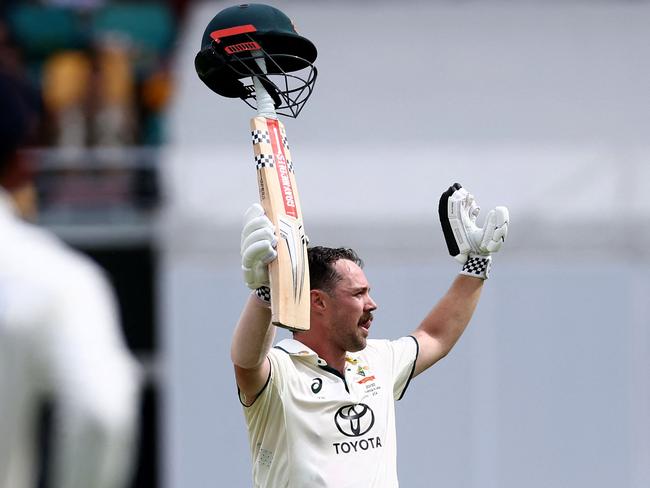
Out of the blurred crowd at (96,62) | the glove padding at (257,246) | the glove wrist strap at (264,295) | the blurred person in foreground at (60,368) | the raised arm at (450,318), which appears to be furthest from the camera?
the blurred crowd at (96,62)

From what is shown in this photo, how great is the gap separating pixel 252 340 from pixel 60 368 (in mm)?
1540

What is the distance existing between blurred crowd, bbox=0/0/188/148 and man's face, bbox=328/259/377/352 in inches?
207

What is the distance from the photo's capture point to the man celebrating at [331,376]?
352 centimetres

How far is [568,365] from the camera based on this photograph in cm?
836

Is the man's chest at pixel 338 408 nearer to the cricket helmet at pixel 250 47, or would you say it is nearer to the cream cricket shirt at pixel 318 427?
the cream cricket shirt at pixel 318 427

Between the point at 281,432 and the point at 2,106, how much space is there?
1.79m

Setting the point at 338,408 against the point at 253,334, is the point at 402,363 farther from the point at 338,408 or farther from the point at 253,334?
the point at 253,334

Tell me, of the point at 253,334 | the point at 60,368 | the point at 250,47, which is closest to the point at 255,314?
the point at 253,334

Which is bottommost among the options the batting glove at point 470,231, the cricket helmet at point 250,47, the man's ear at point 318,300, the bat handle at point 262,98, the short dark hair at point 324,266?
the man's ear at point 318,300

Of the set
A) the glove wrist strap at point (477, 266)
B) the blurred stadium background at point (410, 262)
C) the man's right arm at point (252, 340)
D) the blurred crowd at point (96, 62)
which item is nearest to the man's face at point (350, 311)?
the man's right arm at point (252, 340)

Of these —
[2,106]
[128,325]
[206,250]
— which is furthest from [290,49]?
[128,325]

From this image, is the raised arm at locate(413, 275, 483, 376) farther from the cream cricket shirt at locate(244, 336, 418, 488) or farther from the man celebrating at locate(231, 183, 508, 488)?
the cream cricket shirt at locate(244, 336, 418, 488)

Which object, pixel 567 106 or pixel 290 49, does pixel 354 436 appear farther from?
pixel 567 106

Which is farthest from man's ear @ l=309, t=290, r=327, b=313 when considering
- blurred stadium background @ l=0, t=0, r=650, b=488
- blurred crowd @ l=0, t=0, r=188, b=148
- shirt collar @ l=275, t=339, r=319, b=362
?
blurred crowd @ l=0, t=0, r=188, b=148
